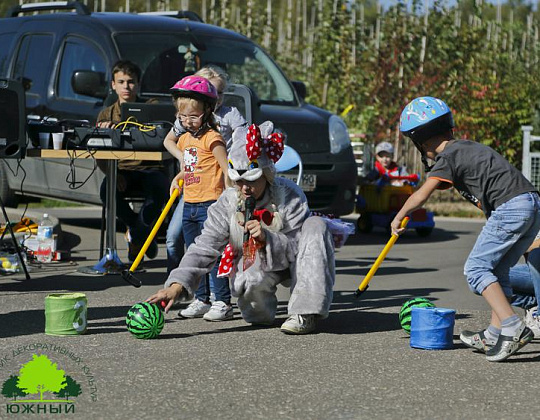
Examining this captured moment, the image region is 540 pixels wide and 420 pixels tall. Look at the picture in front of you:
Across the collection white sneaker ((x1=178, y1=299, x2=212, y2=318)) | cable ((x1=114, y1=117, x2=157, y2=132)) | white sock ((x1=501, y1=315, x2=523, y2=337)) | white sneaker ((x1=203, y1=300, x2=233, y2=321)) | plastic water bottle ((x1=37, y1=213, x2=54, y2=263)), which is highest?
cable ((x1=114, y1=117, x2=157, y2=132))

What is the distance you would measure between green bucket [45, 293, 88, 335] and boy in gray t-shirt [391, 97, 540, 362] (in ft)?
6.35

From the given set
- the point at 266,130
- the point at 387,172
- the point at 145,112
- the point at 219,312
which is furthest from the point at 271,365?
the point at 387,172

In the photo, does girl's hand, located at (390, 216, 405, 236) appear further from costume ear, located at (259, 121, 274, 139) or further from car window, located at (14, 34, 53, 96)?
car window, located at (14, 34, 53, 96)

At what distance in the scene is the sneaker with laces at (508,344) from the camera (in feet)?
20.4

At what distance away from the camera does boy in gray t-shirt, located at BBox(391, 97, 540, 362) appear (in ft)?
21.1

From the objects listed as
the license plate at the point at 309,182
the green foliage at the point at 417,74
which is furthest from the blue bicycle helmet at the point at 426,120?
the green foliage at the point at 417,74

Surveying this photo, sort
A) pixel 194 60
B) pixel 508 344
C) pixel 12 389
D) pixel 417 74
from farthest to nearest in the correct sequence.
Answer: pixel 417 74, pixel 194 60, pixel 508 344, pixel 12 389

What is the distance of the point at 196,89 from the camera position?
7.72 metres

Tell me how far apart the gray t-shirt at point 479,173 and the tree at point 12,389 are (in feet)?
8.25

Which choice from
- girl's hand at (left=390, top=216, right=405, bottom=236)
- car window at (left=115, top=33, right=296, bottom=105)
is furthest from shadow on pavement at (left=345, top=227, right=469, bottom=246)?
girl's hand at (left=390, top=216, right=405, bottom=236)

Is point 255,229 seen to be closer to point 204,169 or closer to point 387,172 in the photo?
point 204,169

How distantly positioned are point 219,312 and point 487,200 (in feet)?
6.57

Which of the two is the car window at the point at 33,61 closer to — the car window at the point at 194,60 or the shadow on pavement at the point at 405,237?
the car window at the point at 194,60

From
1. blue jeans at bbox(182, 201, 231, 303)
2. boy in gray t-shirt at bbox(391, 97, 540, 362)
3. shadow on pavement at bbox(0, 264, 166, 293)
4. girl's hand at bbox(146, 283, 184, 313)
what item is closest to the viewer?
boy in gray t-shirt at bbox(391, 97, 540, 362)
